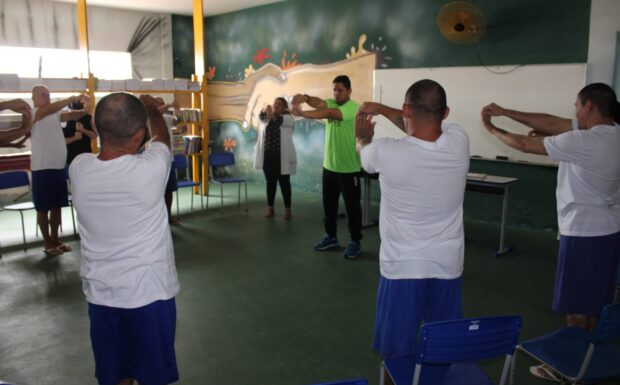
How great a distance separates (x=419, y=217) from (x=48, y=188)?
4.43m

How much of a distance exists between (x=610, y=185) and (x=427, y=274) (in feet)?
4.21

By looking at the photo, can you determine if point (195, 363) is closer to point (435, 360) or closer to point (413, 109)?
point (435, 360)

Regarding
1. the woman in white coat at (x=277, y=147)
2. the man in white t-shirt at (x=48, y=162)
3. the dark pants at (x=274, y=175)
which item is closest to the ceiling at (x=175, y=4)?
the woman in white coat at (x=277, y=147)

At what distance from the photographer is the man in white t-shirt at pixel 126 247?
1.77 metres

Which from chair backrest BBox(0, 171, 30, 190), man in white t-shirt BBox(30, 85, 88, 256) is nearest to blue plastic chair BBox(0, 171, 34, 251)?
chair backrest BBox(0, 171, 30, 190)

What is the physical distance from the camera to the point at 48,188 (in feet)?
16.6

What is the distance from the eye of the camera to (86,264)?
6.25 feet

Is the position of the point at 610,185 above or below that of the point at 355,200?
above

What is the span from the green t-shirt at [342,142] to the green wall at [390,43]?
2.33 m

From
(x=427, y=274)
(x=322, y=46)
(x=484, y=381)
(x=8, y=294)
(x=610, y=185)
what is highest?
(x=322, y=46)

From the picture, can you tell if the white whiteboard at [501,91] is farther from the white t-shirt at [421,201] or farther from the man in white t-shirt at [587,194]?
the white t-shirt at [421,201]

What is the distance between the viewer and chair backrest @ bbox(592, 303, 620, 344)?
6.54 feet

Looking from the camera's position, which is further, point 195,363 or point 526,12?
point 526,12

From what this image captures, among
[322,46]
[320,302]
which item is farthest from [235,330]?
[322,46]
